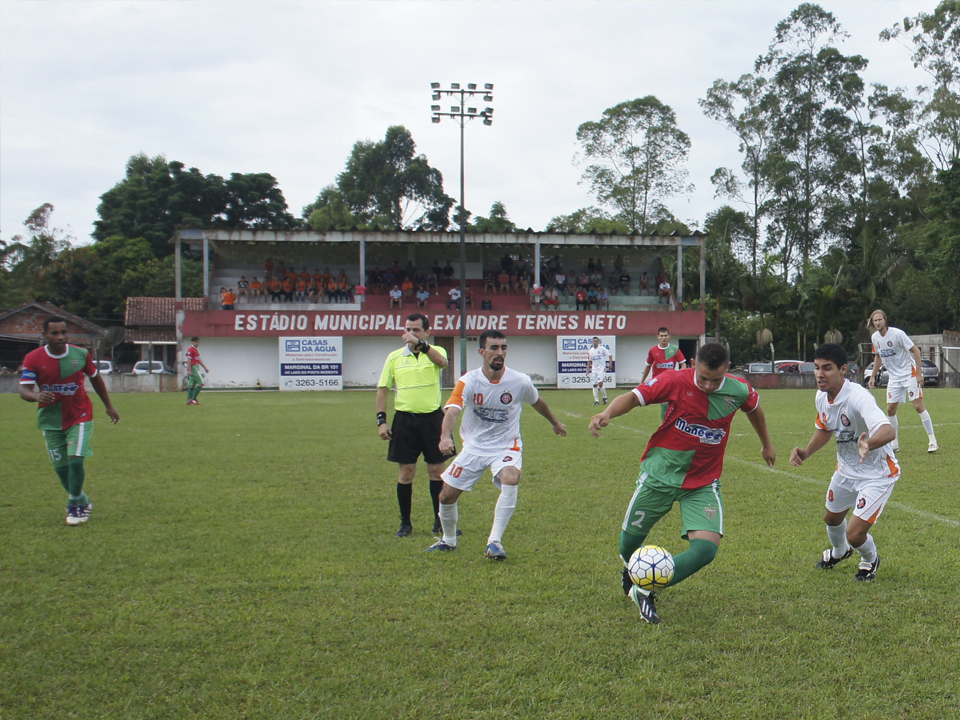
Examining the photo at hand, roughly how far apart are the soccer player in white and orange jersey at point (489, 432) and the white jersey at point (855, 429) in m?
1.84

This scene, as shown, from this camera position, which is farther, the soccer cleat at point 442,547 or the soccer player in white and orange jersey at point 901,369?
the soccer player in white and orange jersey at point 901,369

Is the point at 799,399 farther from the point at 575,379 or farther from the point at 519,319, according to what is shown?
the point at 519,319

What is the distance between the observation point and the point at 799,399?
24.3 meters

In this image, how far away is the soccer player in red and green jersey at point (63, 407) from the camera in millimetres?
7168

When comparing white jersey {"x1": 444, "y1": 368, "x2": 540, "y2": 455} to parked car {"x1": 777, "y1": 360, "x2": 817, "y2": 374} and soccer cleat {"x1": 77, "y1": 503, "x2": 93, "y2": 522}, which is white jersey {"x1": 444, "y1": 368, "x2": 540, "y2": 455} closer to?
soccer cleat {"x1": 77, "y1": 503, "x2": 93, "y2": 522}

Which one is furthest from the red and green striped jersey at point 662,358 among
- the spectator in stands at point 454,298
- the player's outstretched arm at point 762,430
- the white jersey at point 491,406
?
the spectator in stands at point 454,298

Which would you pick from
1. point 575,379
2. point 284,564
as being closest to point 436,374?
point 284,564

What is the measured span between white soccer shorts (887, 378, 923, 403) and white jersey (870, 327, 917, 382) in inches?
2.2

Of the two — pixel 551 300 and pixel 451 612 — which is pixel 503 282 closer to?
pixel 551 300

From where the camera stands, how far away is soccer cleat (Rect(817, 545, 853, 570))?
5.37m

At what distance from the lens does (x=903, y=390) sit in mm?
11508

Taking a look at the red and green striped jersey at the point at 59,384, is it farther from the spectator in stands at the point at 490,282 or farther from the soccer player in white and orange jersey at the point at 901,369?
the spectator in stands at the point at 490,282

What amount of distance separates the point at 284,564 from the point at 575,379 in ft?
94.7

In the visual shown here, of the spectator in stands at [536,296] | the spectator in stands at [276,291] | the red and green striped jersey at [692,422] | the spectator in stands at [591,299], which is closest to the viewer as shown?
the red and green striped jersey at [692,422]
